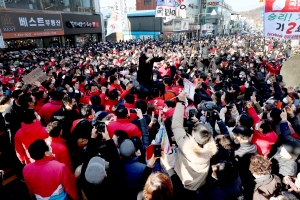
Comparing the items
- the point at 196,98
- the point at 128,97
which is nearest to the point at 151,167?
the point at 128,97

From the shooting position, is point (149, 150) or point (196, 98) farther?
point (196, 98)

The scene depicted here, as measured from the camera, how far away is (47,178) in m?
2.11

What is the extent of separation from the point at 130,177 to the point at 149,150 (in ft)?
1.20

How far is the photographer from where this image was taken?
7.06 feet

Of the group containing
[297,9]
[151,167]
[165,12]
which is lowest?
[151,167]

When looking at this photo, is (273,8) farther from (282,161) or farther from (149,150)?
(149,150)

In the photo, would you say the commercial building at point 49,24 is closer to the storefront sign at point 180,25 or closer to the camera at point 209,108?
the storefront sign at point 180,25

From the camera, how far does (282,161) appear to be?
8.30 feet

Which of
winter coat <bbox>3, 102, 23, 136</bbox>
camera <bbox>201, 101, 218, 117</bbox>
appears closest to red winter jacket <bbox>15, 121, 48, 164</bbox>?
winter coat <bbox>3, 102, 23, 136</bbox>

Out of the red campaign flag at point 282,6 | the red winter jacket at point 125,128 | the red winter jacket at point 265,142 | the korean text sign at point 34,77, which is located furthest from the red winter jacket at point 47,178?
the red campaign flag at point 282,6

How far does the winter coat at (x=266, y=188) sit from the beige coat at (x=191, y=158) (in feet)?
1.68

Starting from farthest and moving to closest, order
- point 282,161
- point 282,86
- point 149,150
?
point 282,86 < point 282,161 < point 149,150

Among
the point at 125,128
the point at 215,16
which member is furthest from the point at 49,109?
the point at 215,16

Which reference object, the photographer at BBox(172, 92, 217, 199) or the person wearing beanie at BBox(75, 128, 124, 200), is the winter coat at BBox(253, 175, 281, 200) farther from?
the person wearing beanie at BBox(75, 128, 124, 200)
